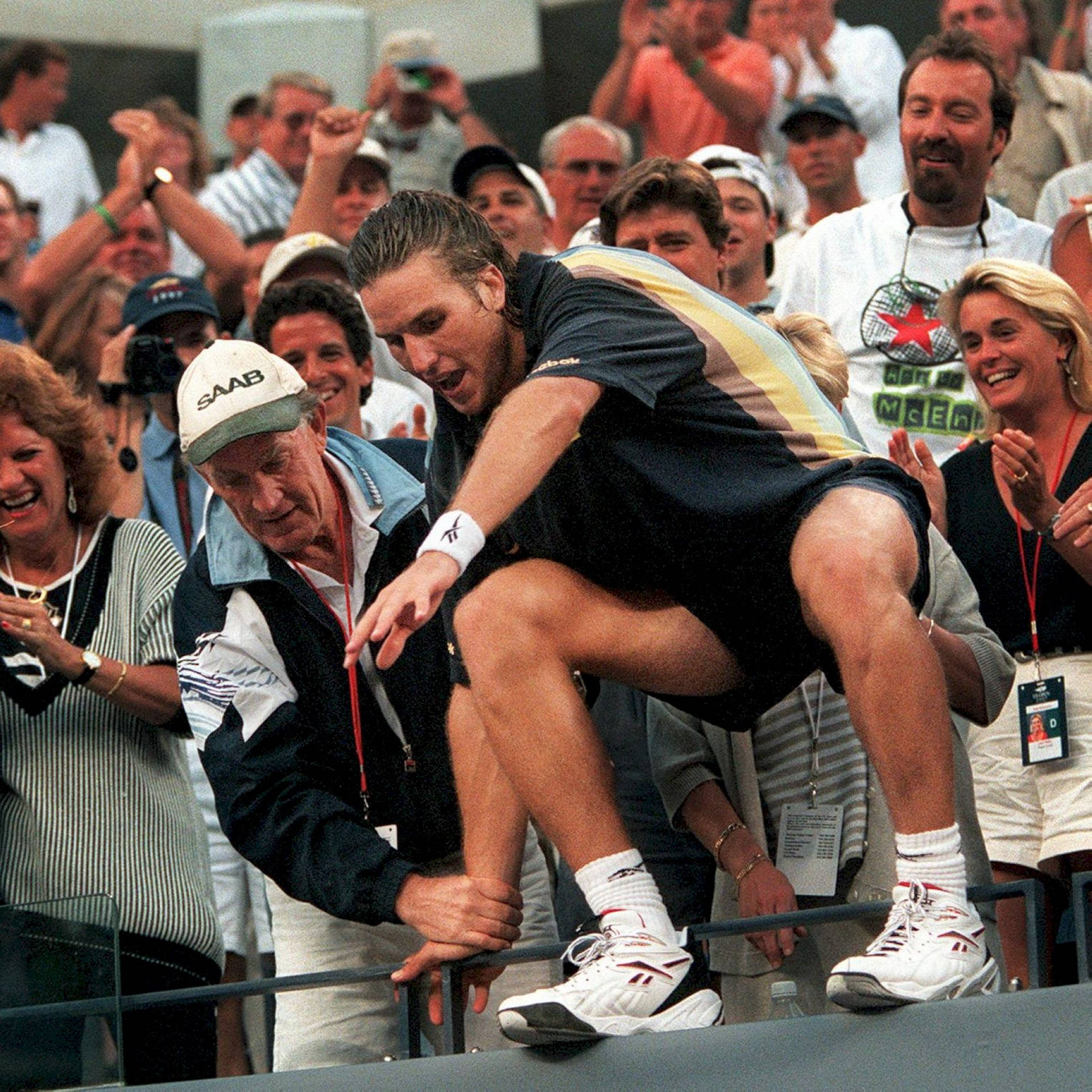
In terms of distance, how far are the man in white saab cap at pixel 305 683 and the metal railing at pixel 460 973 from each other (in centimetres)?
15

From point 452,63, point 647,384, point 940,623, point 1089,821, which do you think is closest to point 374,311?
point 647,384

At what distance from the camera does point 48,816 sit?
14.2 ft

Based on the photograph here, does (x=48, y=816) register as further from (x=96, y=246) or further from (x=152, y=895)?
(x=96, y=246)

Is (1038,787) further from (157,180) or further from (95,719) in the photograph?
(157,180)

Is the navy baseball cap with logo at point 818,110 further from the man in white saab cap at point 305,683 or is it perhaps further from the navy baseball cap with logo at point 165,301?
the man in white saab cap at point 305,683

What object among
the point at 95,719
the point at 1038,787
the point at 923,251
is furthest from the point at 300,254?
the point at 1038,787

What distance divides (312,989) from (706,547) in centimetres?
118

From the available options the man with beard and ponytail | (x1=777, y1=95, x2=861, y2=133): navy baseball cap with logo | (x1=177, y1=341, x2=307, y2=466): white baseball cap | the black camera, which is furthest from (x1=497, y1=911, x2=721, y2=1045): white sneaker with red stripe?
(x1=777, y1=95, x2=861, y2=133): navy baseball cap with logo

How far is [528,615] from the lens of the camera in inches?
137

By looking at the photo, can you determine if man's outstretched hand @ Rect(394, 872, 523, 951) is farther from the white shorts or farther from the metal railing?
the white shorts

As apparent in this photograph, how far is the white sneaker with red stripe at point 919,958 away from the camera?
321cm

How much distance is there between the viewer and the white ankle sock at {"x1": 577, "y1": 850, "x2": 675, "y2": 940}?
3.43 m

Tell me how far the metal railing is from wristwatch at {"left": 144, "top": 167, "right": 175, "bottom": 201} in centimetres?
336

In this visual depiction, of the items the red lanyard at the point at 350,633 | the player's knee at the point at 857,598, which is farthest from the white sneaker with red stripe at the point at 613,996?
the red lanyard at the point at 350,633
